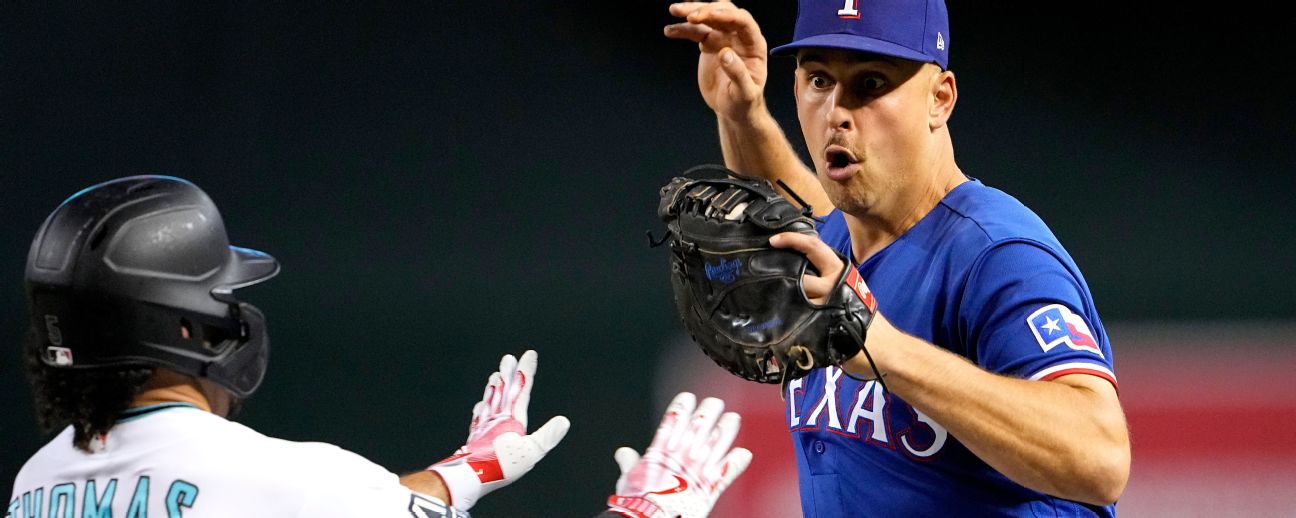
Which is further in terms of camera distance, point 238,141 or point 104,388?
point 238,141

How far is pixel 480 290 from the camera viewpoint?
14.8 feet

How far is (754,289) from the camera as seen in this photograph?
5.37 ft

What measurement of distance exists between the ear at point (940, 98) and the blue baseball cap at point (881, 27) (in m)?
0.05

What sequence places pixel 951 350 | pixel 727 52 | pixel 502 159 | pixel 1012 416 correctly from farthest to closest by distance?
pixel 502 159
pixel 727 52
pixel 951 350
pixel 1012 416

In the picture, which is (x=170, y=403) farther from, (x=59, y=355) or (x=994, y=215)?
(x=994, y=215)

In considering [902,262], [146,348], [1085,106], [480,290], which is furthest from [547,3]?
[146,348]

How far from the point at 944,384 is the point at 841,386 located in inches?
19.9

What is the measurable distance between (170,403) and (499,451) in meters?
0.61

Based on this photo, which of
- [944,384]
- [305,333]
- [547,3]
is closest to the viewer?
[944,384]

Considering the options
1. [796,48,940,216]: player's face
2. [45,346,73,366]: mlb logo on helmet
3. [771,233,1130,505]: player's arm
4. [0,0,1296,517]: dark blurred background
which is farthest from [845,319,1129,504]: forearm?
[0,0,1296,517]: dark blurred background

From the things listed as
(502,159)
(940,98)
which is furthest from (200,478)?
(502,159)

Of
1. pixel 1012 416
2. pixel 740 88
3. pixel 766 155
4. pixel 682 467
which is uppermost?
pixel 740 88

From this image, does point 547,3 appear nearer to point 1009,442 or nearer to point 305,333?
point 305,333

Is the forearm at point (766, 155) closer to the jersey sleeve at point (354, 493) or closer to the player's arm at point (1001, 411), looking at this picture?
the player's arm at point (1001, 411)
